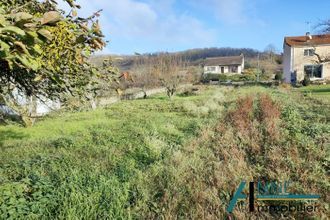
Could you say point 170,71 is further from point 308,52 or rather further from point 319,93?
point 308,52

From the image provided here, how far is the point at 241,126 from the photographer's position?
33.1ft

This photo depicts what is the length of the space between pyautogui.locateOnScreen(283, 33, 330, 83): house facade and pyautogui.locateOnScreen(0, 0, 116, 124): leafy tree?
1718 inches

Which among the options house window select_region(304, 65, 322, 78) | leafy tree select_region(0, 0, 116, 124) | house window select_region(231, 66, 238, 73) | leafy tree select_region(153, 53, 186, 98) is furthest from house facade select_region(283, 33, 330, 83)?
house window select_region(231, 66, 238, 73)

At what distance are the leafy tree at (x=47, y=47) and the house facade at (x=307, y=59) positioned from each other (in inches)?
1718

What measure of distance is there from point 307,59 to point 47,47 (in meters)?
46.3

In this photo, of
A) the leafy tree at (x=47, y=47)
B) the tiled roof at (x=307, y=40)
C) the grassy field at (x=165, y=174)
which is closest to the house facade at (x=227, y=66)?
the tiled roof at (x=307, y=40)

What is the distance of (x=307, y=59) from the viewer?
4466 cm

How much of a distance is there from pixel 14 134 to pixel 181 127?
8.50 metres

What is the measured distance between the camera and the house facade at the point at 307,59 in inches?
1729

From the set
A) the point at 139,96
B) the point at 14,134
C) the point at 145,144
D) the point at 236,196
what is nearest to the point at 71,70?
the point at 236,196

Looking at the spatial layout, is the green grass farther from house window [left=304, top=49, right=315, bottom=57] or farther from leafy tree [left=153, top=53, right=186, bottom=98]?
leafy tree [left=153, top=53, right=186, bottom=98]

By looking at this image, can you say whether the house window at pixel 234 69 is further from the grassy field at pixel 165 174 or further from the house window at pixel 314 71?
the grassy field at pixel 165 174

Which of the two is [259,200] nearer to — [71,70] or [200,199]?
[200,199]

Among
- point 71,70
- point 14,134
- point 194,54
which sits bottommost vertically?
point 14,134
